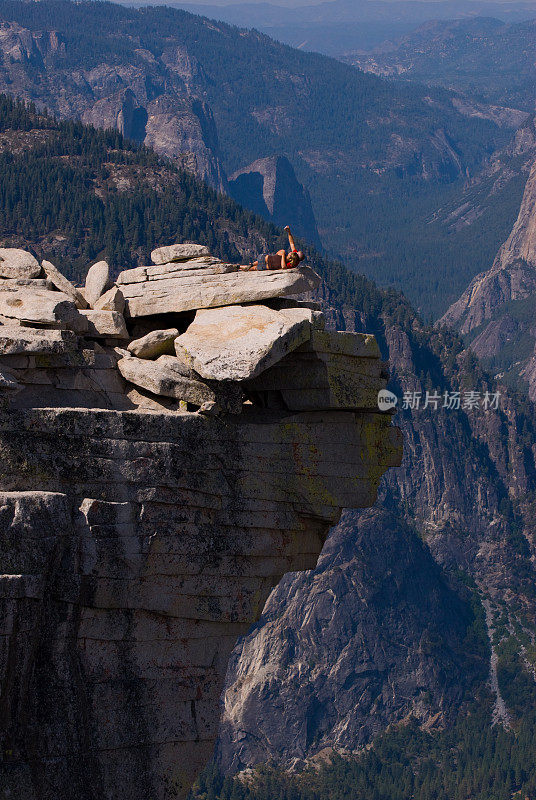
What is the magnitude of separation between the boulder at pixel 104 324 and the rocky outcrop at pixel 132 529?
0.05m

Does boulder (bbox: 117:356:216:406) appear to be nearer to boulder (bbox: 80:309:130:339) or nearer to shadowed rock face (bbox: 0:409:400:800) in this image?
shadowed rock face (bbox: 0:409:400:800)

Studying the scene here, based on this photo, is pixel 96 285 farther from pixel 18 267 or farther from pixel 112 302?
pixel 18 267

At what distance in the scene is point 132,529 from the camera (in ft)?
91.1

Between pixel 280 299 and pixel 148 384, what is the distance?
13.3 ft

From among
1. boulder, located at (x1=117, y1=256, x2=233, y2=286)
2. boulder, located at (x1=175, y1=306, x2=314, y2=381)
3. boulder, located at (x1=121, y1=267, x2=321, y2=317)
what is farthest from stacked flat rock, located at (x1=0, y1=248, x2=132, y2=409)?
boulder, located at (x1=117, y1=256, x2=233, y2=286)

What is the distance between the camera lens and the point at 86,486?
27.3m

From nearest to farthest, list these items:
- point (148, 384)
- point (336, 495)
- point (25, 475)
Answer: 1. point (25, 475)
2. point (148, 384)
3. point (336, 495)

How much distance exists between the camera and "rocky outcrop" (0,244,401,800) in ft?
88.4

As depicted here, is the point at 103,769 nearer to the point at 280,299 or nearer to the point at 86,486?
the point at 86,486

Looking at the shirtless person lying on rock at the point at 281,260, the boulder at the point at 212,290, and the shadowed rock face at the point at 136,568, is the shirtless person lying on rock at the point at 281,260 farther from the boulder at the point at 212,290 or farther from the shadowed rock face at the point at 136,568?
the shadowed rock face at the point at 136,568

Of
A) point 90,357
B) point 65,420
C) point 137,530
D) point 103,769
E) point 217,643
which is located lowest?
point 103,769

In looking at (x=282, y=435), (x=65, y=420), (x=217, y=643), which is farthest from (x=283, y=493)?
(x=65, y=420)

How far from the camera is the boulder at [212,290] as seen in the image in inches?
1194

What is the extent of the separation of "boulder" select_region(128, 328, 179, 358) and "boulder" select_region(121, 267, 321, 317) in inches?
50.3
